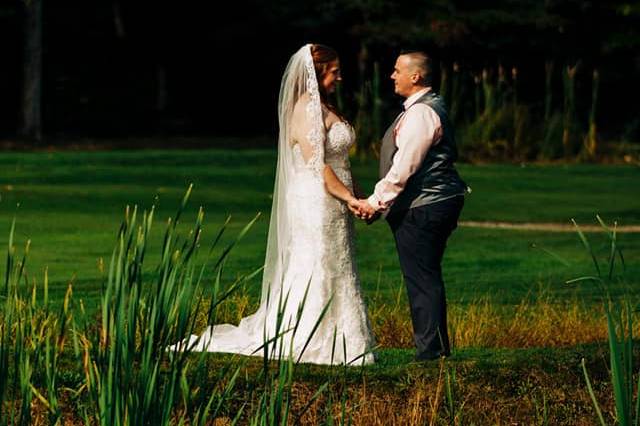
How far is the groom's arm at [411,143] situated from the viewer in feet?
29.2

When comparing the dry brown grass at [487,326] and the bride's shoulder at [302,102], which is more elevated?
the bride's shoulder at [302,102]

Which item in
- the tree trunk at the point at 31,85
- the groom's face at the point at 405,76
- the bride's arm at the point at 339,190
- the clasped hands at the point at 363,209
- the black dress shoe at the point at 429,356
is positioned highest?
the groom's face at the point at 405,76

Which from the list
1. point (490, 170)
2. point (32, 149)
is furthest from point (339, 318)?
point (32, 149)

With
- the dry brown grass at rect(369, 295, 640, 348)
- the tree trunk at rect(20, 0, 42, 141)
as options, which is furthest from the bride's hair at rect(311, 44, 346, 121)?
the tree trunk at rect(20, 0, 42, 141)

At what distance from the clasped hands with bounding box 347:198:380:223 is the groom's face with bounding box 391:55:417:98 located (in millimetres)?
634

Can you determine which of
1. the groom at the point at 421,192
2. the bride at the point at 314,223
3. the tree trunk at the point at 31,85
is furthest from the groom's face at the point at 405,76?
the tree trunk at the point at 31,85

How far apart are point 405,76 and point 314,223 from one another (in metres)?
Answer: 1.06

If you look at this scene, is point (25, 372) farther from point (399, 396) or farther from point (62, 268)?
point (62, 268)

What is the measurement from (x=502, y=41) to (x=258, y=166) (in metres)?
18.5

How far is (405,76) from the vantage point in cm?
888

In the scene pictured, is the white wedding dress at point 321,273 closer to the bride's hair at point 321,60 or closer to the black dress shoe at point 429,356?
the bride's hair at point 321,60

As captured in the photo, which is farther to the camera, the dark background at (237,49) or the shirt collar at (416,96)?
the dark background at (237,49)

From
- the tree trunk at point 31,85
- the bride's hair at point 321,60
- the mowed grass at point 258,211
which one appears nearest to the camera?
the bride's hair at point 321,60

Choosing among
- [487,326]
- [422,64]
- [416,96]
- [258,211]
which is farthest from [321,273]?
[258,211]
